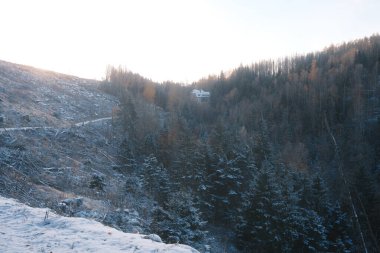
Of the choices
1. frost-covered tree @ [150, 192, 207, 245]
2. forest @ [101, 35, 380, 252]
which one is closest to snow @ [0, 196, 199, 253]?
forest @ [101, 35, 380, 252]

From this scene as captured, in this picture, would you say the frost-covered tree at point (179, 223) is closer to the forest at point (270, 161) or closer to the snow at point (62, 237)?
the forest at point (270, 161)

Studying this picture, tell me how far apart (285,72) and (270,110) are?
3080cm

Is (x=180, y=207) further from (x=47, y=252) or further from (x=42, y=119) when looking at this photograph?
(x=42, y=119)

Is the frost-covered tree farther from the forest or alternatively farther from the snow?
the snow

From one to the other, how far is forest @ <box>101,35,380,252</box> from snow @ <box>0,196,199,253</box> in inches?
340

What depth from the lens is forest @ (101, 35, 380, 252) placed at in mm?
31972

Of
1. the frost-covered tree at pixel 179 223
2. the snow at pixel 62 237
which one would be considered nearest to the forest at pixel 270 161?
the frost-covered tree at pixel 179 223

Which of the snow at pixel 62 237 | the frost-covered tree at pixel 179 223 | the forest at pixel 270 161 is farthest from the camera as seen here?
the forest at pixel 270 161

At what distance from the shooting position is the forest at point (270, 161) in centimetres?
3197

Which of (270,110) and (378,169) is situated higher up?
(270,110)

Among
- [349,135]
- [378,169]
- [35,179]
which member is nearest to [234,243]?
[35,179]

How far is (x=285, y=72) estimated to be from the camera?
110000 millimetres

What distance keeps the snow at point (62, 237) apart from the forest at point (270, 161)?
28.4 ft

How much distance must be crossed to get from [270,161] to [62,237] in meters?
42.1
